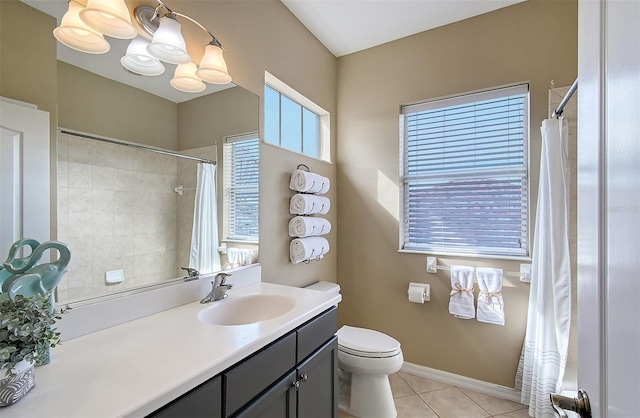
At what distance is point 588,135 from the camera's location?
1.92ft

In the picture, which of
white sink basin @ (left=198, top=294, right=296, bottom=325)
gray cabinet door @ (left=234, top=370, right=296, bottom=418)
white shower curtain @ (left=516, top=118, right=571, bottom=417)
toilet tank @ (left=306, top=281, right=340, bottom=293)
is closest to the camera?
gray cabinet door @ (left=234, top=370, right=296, bottom=418)

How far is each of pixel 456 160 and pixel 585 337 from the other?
1916 millimetres

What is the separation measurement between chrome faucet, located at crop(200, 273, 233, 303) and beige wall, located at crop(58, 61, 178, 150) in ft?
2.20

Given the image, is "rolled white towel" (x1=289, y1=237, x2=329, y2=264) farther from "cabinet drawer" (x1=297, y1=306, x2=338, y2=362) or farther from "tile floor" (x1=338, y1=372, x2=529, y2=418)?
"tile floor" (x1=338, y1=372, x2=529, y2=418)

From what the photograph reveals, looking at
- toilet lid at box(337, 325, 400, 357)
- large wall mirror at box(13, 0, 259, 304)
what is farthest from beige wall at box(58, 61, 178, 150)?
toilet lid at box(337, 325, 400, 357)

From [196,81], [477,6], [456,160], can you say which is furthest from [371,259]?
[477,6]

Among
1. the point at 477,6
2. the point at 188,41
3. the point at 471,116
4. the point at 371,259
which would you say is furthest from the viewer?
the point at 371,259

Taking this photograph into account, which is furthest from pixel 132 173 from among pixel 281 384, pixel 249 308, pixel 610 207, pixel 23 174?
pixel 610 207

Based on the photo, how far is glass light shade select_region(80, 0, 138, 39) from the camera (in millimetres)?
1028

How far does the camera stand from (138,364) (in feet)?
2.65

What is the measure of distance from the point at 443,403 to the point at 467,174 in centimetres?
166

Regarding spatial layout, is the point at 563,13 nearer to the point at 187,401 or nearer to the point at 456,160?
the point at 456,160

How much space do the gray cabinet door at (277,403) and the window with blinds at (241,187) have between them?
2.73 feet

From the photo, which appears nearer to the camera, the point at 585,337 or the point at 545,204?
Result: the point at 585,337
